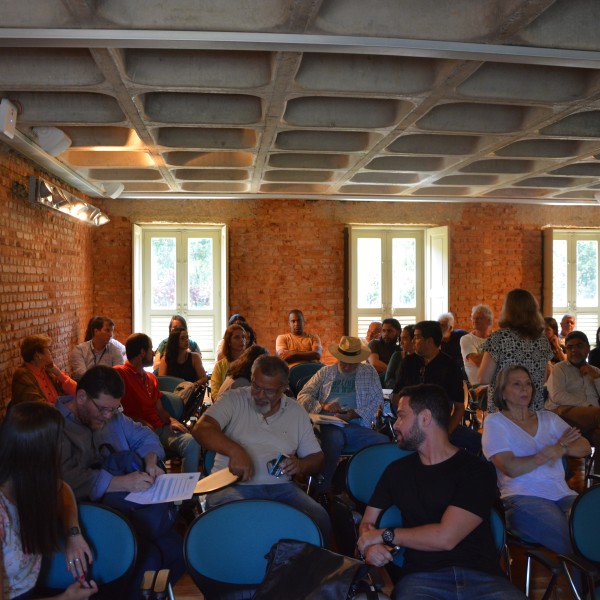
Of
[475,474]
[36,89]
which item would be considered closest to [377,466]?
[475,474]

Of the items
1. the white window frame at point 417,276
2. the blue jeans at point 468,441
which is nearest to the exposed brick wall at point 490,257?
the white window frame at point 417,276

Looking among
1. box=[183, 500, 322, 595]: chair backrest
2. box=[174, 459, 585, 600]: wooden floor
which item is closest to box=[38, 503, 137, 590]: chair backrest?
box=[183, 500, 322, 595]: chair backrest

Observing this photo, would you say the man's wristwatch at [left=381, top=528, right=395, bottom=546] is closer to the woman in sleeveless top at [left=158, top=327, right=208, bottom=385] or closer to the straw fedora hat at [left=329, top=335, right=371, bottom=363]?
the straw fedora hat at [left=329, top=335, right=371, bottom=363]

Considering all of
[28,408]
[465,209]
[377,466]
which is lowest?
[377,466]

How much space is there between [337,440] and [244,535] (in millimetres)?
2511

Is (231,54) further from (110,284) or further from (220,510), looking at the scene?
(110,284)

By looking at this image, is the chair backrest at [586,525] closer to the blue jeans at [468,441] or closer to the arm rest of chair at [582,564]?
the arm rest of chair at [582,564]

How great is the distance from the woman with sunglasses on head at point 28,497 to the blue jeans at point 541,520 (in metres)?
2.12

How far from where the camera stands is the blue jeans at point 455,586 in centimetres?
259

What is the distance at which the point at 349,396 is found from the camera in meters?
5.64

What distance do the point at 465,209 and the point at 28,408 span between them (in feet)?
32.3

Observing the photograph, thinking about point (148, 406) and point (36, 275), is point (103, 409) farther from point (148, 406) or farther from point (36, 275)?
point (36, 275)

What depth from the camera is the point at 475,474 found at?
275cm

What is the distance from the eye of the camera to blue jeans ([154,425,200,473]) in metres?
5.13
